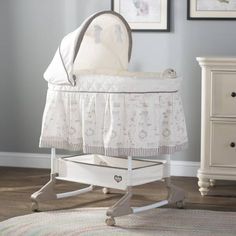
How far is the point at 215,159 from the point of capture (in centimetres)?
416

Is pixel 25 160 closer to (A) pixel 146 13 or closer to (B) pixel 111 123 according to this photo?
(A) pixel 146 13

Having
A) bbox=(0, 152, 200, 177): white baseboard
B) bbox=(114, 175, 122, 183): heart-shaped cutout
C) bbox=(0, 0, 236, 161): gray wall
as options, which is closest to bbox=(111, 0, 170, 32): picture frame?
bbox=(0, 0, 236, 161): gray wall

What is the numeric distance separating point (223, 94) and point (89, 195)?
1.02 meters

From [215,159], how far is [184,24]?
1.00 meters

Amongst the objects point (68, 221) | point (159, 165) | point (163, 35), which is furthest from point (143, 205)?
point (163, 35)

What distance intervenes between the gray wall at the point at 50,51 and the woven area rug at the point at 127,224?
1132 mm

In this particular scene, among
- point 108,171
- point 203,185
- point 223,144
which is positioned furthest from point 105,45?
point 203,185

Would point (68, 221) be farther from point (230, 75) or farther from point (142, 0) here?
point (142, 0)

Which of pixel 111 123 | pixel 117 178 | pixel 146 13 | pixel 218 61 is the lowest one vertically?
pixel 117 178

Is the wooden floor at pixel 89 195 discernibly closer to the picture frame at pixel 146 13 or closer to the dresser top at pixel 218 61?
the dresser top at pixel 218 61

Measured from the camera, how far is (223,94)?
4.10 m

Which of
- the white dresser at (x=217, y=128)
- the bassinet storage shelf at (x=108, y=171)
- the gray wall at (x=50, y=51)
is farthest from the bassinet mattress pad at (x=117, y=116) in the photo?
the gray wall at (x=50, y=51)

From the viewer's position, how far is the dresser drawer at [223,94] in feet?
A: 13.3

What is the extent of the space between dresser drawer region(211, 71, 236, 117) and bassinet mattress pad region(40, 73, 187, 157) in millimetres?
498
